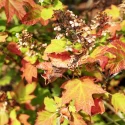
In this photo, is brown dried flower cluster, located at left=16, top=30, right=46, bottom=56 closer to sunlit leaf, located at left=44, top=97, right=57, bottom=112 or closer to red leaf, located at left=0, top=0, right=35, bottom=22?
red leaf, located at left=0, top=0, right=35, bottom=22

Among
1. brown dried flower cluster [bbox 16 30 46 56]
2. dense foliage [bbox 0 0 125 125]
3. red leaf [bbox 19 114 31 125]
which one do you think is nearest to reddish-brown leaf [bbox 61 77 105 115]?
dense foliage [bbox 0 0 125 125]

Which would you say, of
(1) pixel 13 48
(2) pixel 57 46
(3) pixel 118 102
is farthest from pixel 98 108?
(1) pixel 13 48

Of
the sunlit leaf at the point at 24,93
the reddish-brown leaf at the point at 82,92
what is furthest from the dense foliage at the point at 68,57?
the sunlit leaf at the point at 24,93

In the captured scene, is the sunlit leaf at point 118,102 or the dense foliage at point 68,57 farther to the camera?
the sunlit leaf at point 118,102

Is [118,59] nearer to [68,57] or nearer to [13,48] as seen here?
[68,57]

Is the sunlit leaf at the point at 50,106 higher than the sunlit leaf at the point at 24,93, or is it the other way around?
the sunlit leaf at the point at 24,93

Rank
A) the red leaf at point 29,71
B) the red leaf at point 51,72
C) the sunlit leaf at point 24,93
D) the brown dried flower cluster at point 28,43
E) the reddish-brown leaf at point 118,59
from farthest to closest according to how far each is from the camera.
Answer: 1. the sunlit leaf at point 24,93
2. the red leaf at point 29,71
3. the brown dried flower cluster at point 28,43
4. the red leaf at point 51,72
5. the reddish-brown leaf at point 118,59

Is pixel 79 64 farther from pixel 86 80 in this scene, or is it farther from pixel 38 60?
pixel 38 60

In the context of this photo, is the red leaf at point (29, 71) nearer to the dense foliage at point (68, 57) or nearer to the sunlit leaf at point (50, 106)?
the dense foliage at point (68, 57)

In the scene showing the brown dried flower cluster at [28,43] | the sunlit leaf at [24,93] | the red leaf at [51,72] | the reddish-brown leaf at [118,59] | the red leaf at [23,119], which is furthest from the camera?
the sunlit leaf at [24,93]
